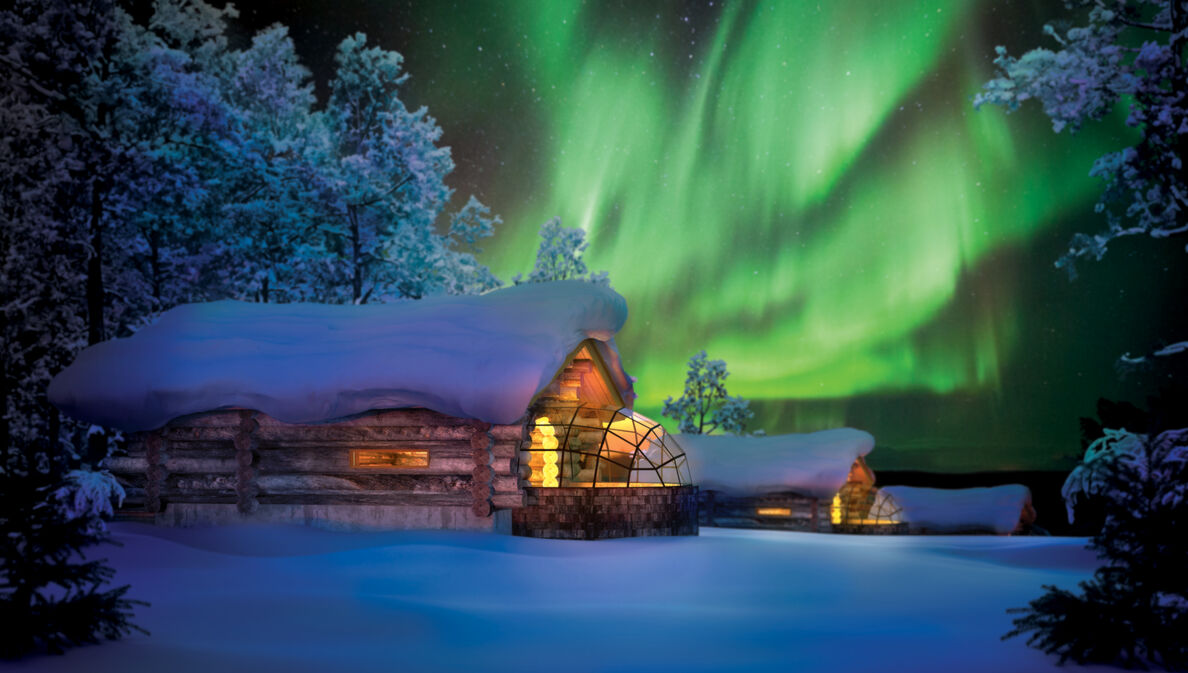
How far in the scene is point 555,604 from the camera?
11.9 m

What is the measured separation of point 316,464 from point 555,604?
25.6ft

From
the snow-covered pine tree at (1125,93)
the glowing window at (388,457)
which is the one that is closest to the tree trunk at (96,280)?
the glowing window at (388,457)

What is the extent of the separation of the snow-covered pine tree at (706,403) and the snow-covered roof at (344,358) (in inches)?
1126

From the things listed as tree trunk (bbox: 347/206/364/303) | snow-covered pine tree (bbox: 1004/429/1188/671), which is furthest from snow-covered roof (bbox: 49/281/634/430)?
snow-covered pine tree (bbox: 1004/429/1188/671)

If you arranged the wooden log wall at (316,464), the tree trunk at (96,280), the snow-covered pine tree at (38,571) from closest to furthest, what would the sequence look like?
the snow-covered pine tree at (38,571) < the wooden log wall at (316,464) < the tree trunk at (96,280)

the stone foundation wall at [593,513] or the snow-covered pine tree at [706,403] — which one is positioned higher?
the snow-covered pine tree at [706,403]

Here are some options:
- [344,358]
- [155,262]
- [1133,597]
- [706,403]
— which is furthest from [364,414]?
[706,403]

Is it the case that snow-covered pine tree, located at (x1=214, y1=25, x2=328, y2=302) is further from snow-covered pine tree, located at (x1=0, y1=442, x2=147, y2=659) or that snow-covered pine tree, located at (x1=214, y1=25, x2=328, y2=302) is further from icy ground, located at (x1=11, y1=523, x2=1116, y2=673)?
snow-covered pine tree, located at (x1=0, y1=442, x2=147, y2=659)

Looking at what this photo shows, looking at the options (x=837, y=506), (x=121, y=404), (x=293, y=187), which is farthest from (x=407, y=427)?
(x=837, y=506)

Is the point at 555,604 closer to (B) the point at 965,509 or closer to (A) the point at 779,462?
(A) the point at 779,462

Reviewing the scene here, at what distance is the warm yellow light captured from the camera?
118 ft

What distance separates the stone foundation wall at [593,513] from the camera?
1789 centimetres

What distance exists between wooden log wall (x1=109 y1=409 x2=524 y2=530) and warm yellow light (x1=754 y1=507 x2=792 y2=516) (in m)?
20.1

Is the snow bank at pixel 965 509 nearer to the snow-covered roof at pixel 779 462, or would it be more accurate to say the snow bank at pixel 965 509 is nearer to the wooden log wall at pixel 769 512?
the snow-covered roof at pixel 779 462
